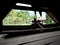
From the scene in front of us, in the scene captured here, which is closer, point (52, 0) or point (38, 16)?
point (52, 0)

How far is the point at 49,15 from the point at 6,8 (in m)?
4.07

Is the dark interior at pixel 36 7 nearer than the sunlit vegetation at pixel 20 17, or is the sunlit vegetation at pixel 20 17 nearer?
the dark interior at pixel 36 7

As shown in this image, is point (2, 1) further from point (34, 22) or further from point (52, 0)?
point (52, 0)

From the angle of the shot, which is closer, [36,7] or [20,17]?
[36,7]

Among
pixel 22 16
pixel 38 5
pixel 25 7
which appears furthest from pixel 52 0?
pixel 22 16

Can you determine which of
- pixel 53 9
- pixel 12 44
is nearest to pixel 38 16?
pixel 53 9

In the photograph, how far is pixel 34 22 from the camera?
9938 millimetres

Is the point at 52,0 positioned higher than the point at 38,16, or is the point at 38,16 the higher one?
the point at 52,0

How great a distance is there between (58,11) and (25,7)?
2886mm

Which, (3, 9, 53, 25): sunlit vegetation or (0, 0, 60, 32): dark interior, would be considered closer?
(0, 0, 60, 32): dark interior

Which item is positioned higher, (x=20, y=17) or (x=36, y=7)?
(x=36, y=7)

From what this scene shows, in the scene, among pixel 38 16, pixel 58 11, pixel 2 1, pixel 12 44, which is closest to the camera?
pixel 12 44

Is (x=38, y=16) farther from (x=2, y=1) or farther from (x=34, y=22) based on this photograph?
(x=2, y=1)

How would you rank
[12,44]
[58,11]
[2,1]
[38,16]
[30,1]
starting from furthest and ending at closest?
[58,11]
[38,16]
[30,1]
[2,1]
[12,44]
